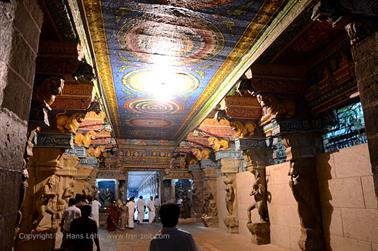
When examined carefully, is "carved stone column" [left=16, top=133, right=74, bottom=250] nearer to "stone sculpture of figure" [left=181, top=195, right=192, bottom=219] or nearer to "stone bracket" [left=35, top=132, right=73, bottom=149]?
"stone bracket" [left=35, top=132, right=73, bottom=149]

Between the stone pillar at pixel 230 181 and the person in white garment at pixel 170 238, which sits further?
the stone pillar at pixel 230 181

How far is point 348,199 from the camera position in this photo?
4.68 meters

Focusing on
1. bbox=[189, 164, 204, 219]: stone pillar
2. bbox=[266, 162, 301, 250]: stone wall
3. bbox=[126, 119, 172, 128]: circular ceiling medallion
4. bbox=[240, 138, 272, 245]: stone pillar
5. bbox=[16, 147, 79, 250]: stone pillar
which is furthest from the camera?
bbox=[189, 164, 204, 219]: stone pillar

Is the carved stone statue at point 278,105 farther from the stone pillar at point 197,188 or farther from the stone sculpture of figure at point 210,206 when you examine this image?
the stone pillar at point 197,188

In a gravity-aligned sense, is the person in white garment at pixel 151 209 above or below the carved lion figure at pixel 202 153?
below

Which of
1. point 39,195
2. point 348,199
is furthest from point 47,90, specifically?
point 348,199

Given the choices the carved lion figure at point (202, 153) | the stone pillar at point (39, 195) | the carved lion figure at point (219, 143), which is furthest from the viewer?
the carved lion figure at point (202, 153)

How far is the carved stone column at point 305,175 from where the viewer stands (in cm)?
534

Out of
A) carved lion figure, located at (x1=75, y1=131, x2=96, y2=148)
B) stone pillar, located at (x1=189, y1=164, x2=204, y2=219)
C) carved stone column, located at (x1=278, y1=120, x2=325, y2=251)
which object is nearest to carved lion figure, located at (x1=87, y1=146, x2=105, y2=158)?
carved lion figure, located at (x1=75, y1=131, x2=96, y2=148)

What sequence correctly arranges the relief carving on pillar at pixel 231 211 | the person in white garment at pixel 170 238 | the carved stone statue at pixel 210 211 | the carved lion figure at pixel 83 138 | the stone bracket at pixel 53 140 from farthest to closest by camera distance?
the carved stone statue at pixel 210 211 → the relief carving on pillar at pixel 231 211 → the carved lion figure at pixel 83 138 → the stone bracket at pixel 53 140 → the person in white garment at pixel 170 238

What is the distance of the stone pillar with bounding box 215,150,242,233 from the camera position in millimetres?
9867

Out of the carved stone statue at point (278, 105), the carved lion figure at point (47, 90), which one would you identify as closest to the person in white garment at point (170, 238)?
the carved lion figure at point (47, 90)

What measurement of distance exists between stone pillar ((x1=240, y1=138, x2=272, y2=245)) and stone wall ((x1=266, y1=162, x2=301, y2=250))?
0.46ft

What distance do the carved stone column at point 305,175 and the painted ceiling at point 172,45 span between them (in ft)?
5.41
